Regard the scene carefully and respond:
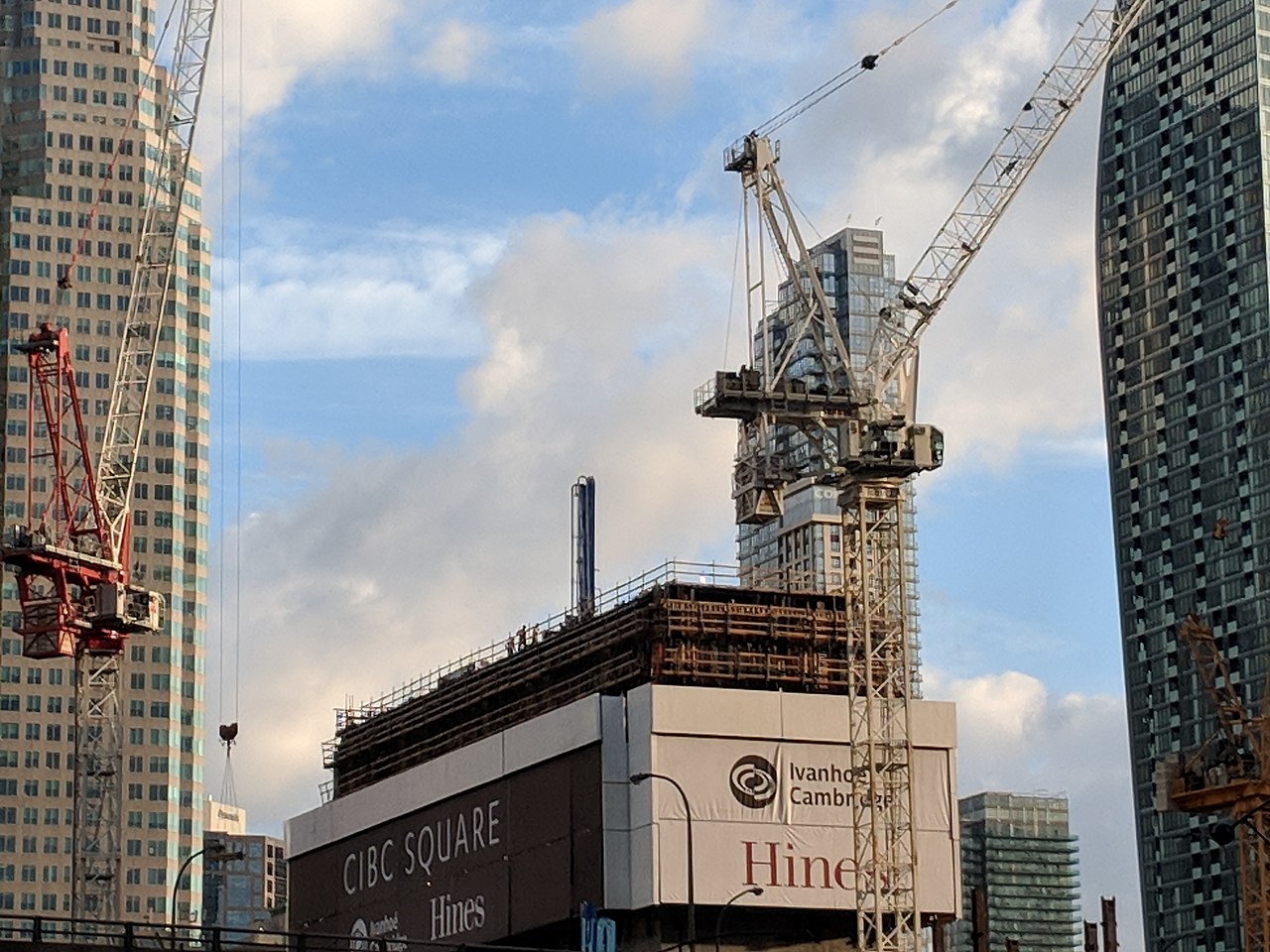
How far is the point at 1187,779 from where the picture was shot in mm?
166625

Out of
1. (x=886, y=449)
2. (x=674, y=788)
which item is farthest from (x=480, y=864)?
(x=886, y=449)

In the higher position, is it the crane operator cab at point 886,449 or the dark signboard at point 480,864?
the crane operator cab at point 886,449

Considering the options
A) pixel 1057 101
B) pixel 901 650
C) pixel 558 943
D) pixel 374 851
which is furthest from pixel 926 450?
pixel 374 851

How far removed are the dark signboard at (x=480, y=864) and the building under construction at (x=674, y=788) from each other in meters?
0.17

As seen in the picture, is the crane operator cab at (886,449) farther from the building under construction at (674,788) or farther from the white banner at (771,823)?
the white banner at (771,823)

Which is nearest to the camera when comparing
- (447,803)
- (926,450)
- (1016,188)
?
(926,450)

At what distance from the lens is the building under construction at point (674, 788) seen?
156m

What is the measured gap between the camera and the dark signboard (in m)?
160

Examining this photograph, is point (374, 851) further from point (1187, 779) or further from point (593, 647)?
point (1187, 779)

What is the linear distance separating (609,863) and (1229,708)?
53.3 meters

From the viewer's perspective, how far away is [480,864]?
169m

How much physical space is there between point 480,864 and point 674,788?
62.6 ft

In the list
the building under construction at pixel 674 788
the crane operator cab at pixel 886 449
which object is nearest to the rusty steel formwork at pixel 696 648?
the building under construction at pixel 674 788

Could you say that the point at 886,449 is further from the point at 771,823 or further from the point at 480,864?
the point at 480,864
